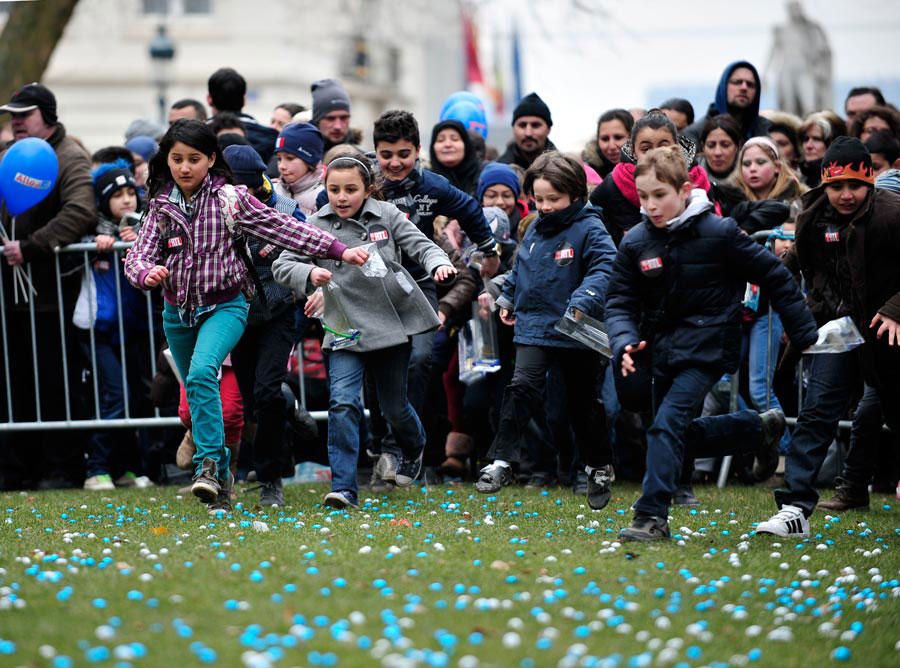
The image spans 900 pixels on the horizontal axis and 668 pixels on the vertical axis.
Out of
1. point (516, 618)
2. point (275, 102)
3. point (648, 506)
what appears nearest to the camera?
point (516, 618)

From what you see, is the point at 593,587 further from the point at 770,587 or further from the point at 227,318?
the point at 227,318

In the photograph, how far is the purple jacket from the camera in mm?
7465

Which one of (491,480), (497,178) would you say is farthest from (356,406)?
(497,178)

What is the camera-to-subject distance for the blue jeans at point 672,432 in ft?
21.6

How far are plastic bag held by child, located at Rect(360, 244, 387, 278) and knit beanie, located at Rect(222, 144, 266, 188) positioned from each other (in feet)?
2.68

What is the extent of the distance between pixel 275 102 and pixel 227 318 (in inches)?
1226

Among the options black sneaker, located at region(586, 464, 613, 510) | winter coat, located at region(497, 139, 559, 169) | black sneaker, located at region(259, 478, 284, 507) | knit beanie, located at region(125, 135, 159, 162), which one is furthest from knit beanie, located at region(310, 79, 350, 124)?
black sneaker, located at region(586, 464, 613, 510)

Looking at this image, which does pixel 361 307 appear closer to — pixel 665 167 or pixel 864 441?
pixel 665 167

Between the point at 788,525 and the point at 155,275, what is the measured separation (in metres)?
3.57

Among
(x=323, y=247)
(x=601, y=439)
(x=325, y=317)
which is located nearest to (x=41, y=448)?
(x=325, y=317)

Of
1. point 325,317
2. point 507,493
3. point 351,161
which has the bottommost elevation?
point 507,493

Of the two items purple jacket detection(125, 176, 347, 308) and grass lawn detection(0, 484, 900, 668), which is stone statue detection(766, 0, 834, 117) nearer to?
grass lawn detection(0, 484, 900, 668)

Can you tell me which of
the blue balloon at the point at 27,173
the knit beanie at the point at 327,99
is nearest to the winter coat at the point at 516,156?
the knit beanie at the point at 327,99

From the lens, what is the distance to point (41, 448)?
10258 millimetres
